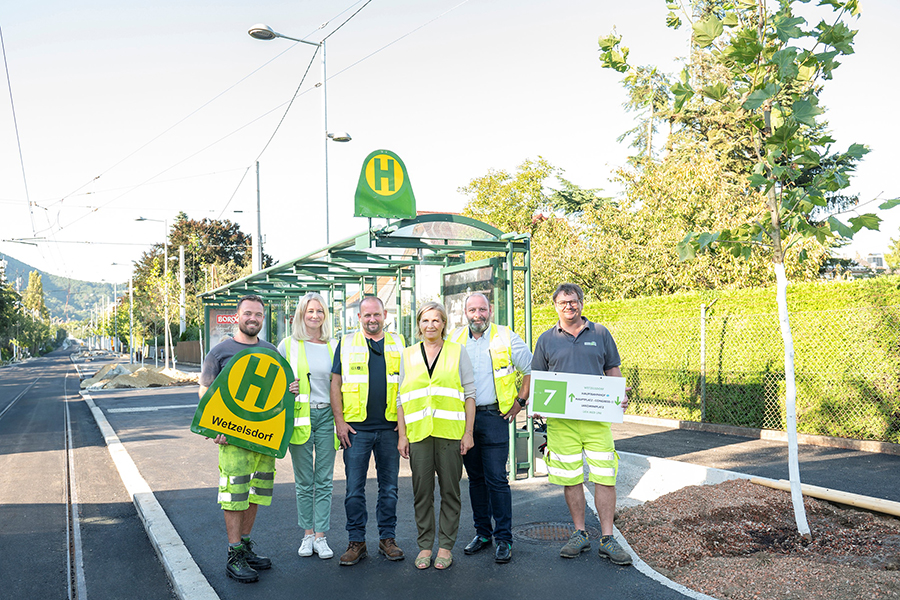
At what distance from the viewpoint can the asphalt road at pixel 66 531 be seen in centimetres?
478

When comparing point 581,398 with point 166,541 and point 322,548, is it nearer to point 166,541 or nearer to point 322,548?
point 322,548

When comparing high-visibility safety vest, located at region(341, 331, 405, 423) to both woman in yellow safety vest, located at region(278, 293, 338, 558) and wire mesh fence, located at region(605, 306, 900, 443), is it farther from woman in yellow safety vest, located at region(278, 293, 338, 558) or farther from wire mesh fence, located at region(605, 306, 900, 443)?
wire mesh fence, located at region(605, 306, 900, 443)

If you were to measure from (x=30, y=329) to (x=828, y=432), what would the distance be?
125 m

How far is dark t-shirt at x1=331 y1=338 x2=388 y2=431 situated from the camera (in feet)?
16.0

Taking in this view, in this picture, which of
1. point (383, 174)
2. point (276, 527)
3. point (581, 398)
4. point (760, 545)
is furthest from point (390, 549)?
point (383, 174)

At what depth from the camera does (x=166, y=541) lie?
5.44m

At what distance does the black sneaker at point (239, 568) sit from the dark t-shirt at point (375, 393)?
1.11 metres

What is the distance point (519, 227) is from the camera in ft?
106

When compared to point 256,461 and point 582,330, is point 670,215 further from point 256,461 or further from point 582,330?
→ point 256,461

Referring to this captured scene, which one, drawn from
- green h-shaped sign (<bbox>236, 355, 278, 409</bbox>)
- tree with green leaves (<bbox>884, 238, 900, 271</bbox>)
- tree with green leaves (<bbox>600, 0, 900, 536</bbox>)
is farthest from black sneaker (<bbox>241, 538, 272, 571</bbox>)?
tree with green leaves (<bbox>884, 238, 900, 271</bbox>)

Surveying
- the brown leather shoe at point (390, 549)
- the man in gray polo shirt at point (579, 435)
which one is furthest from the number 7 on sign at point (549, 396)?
the brown leather shoe at point (390, 549)

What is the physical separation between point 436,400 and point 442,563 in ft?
3.57

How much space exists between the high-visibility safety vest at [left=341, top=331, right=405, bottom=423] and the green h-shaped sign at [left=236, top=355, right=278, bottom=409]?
50cm

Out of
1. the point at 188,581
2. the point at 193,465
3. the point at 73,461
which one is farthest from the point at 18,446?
the point at 188,581
